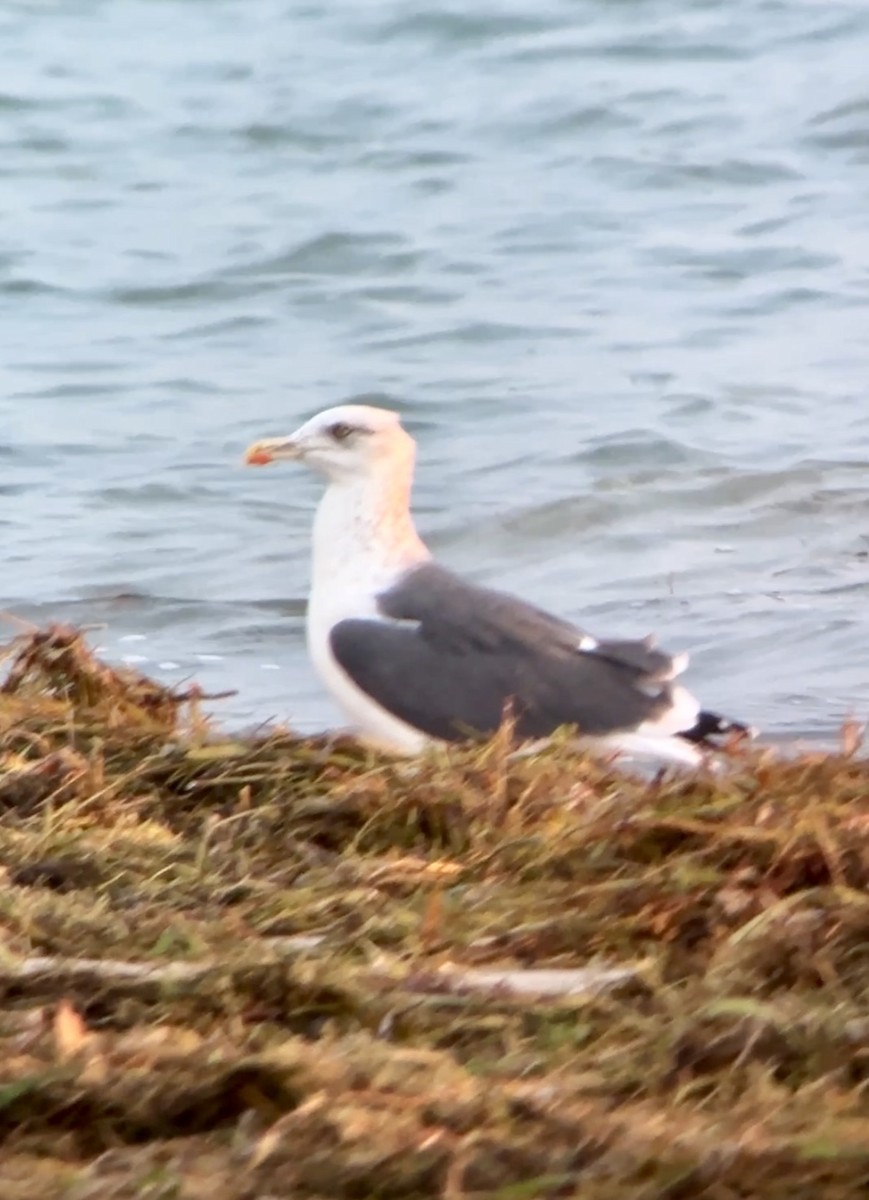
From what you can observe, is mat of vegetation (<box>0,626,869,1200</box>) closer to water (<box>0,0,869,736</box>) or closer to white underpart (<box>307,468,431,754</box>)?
white underpart (<box>307,468,431,754</box>)

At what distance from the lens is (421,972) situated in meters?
2.80

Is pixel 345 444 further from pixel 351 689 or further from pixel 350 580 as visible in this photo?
pixel 351 689

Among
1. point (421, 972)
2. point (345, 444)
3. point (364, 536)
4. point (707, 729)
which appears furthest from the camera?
point (345, 444)

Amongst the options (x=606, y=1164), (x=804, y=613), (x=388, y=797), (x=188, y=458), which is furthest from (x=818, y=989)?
(x=188, y=458)

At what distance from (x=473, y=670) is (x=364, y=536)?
0.58m

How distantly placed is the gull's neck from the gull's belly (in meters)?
0.09

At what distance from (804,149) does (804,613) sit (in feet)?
21.4

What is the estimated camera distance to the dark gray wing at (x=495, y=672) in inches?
209

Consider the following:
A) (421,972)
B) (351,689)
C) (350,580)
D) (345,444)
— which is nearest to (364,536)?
(350,580)

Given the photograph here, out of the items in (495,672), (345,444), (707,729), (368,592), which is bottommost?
(707,729)

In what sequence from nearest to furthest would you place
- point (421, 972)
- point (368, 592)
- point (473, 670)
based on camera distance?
1. point (421, 972)
2. point (473, 670)
3. point (368, 592)

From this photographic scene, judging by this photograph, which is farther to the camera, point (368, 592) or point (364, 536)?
point (364, 536)

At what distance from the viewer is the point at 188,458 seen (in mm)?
8883

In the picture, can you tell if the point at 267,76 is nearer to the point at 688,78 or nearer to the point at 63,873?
the point at 688,78
